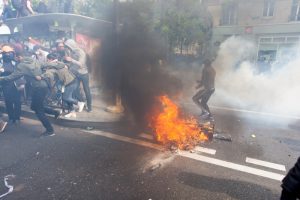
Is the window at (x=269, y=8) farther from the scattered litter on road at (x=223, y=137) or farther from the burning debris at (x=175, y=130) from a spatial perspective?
the burning debris at (x=175, y=130)

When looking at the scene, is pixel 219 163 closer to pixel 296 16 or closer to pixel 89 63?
pixel 89 63

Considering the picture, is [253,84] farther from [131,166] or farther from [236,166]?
[131,166]

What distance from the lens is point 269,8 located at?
67.4ft

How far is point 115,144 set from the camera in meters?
5.50

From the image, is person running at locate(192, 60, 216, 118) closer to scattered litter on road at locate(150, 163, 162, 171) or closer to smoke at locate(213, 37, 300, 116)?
smoke at locate(213, 37, 300, 116)

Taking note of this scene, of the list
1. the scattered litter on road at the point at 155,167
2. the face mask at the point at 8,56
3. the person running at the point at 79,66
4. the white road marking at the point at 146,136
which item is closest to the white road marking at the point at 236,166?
the scattered litter on road at the point at 155,167

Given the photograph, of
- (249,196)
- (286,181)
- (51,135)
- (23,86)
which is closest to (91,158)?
(51,135)

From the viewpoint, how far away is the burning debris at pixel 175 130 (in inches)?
215

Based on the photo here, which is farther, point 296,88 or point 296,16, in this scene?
point 296,16

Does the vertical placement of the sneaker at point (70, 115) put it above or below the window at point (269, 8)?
below

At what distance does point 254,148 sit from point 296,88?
7696 mm

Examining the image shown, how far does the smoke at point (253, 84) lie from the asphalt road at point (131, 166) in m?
3.99

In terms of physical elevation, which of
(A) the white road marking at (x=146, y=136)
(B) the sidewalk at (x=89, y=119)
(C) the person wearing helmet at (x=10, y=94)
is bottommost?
(A) the white road marking at (x=146, y=136)

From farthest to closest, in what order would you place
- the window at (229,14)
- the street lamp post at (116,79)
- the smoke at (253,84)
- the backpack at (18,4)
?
the window at (229,14) < the smoke at (253,84) < the backpack at (18,4) < the street lamp post at (116,79)
